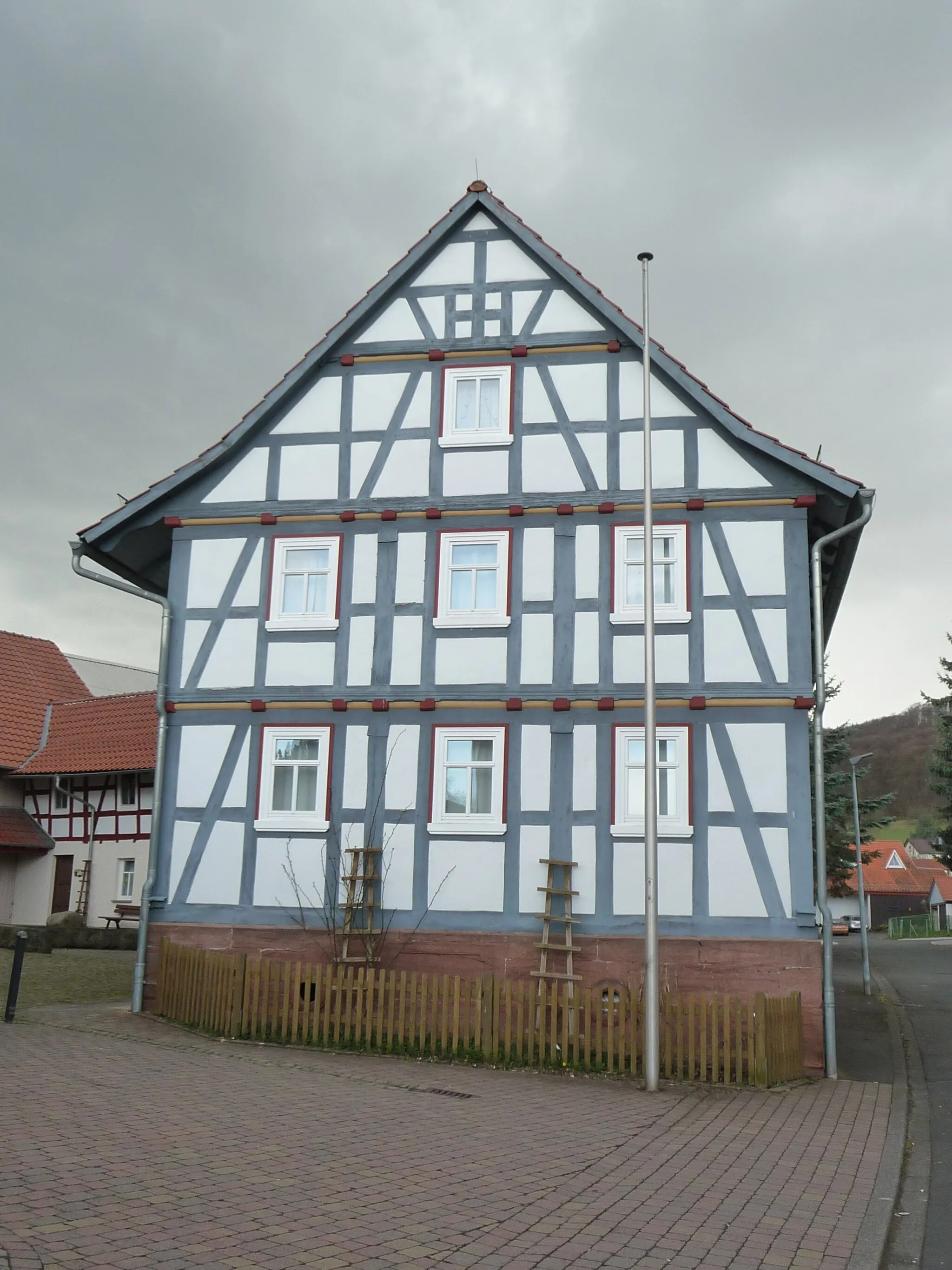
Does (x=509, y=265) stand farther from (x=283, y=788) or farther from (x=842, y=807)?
(x=842, y=807)

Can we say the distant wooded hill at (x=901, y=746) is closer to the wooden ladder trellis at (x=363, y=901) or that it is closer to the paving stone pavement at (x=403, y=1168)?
the wooden ladder trellis at (x=363, y=901)

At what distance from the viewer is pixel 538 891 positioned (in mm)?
16516

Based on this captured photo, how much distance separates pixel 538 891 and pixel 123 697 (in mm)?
21334

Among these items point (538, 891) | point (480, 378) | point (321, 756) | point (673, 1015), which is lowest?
point (673, 1015)

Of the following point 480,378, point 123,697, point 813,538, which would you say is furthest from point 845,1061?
point 123,697

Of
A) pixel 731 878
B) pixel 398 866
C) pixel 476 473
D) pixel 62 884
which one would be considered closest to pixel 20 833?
pixel 62 884

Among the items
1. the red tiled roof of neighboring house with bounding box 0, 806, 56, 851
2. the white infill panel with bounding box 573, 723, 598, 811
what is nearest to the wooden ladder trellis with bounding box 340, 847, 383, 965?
the white infill panel with bounding box 573, 723, 598, 811

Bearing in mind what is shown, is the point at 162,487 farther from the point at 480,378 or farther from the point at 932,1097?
the point at 932,1097

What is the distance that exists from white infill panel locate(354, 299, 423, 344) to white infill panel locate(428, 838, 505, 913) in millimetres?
7689

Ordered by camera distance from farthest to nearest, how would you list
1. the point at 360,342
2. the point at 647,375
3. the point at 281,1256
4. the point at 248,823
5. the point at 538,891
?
1. the point at 360,342
2. the point at 248,823
3. the point at 538,891
4. the point at 647,375
5. the point at 281,1256

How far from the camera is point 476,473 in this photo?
59.6 ft

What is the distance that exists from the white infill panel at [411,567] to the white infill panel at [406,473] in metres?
0.67

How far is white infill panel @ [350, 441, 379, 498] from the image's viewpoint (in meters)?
18.5

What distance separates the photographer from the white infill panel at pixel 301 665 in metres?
17.9
